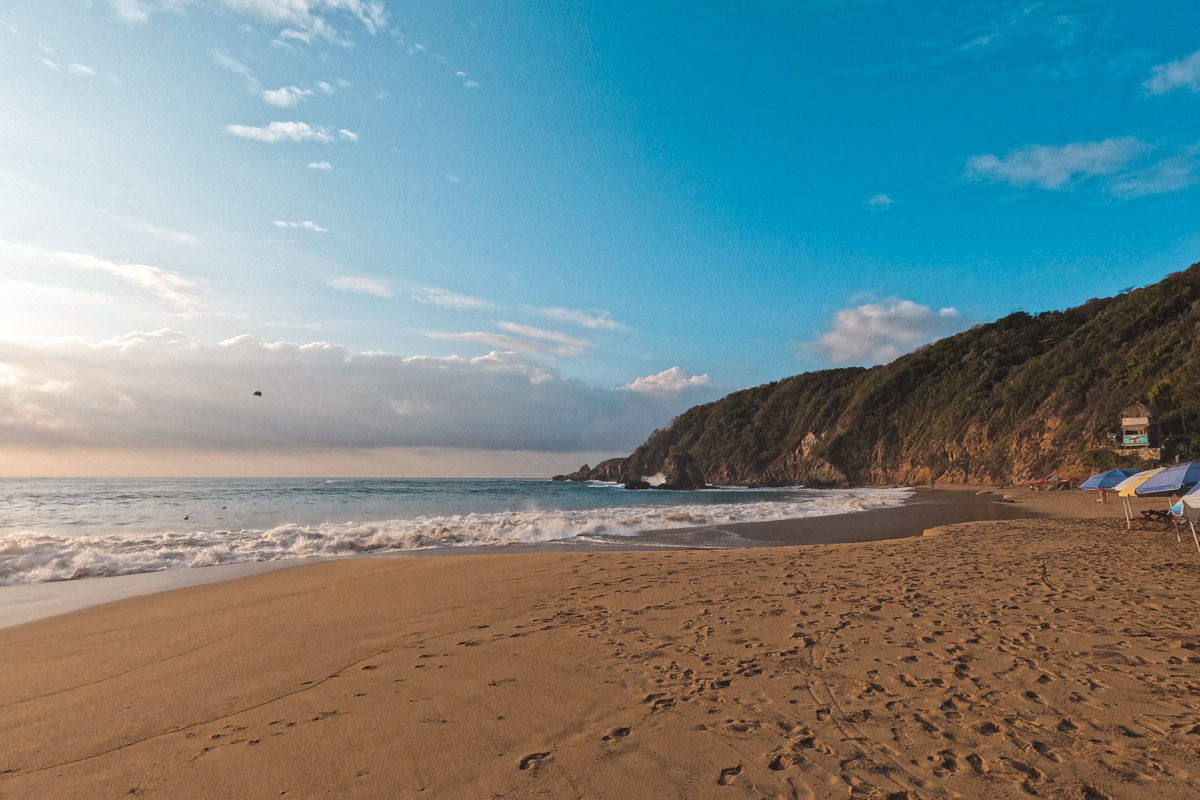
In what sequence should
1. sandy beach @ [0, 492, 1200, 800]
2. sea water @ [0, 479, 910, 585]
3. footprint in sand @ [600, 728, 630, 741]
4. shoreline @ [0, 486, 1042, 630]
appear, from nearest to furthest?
sandy beach @ [0, 492, 1200, 800] → footprint in sand @ [600, 728, 630, 741] → shoreline @ [0, 486, 1042, 630] → sea water @ [0, 479, 910, 585]

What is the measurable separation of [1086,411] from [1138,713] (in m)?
49.2

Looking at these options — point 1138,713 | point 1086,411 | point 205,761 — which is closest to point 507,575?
point 205,761

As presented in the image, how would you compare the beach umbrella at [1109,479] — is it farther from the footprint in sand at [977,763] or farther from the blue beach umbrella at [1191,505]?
the footprint in sand at [977,763]

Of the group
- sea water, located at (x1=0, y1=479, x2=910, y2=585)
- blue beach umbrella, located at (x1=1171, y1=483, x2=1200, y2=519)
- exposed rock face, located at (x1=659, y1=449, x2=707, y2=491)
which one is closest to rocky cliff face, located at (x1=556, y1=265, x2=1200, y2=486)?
exposed rock face, located at (x1=659, y1=449, x2=707, y2=491)

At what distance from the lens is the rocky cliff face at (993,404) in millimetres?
37156

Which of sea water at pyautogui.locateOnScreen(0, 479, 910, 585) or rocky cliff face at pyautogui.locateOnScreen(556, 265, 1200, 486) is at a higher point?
rocky cliff face at pyautogui.locateOnScreen(556, 265, 1200, 486)

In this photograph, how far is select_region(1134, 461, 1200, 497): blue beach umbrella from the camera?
11.9 meters

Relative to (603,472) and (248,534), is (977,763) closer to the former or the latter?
(248,534)

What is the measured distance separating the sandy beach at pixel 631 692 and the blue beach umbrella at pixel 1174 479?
5286mm

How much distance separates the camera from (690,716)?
13.3 ft

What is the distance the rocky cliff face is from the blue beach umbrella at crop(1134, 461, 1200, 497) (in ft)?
91.9

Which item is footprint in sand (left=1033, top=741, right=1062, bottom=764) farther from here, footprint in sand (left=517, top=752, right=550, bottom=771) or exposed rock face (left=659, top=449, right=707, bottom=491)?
exposed rock face (left=659, top=449, right=707, bottom=491)

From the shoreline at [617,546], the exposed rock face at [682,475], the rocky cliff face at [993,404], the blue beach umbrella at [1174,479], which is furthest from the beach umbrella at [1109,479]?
the exposed rock face at [682,475]

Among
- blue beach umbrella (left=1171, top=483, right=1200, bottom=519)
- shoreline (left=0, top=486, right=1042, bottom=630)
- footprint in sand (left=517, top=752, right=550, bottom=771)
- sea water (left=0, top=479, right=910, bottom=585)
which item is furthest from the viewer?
sea water (left=0, top=479, right=910, bottom=585)
